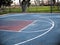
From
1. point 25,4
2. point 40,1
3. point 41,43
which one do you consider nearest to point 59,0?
point 40,1

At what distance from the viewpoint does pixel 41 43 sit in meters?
10.5

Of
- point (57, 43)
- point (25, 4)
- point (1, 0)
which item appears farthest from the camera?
point (1, 0)

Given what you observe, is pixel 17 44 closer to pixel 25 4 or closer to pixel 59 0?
pixel 25 4

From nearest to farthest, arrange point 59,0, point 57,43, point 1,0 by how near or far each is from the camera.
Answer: point 57,43 < point 1,0 < point 59,0

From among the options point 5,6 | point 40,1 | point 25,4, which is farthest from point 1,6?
point 40,1

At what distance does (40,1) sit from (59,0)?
4.37 meters

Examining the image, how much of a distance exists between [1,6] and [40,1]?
9925 mm

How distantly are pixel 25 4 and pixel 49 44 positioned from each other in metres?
26.7

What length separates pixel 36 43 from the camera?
10578 millimetres

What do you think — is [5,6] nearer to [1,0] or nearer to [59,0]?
[1,0]

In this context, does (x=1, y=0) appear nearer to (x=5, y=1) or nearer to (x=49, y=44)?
(x=5, y=1)

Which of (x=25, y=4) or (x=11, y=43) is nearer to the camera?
(x=11, y=43)

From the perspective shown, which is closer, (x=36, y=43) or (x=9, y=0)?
(x=36, y=43)

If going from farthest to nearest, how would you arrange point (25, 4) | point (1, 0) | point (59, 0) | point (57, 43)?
1. point (59, 0)
2. point (1, 0)
3. point (25, 4)
4. point (57, 43)
